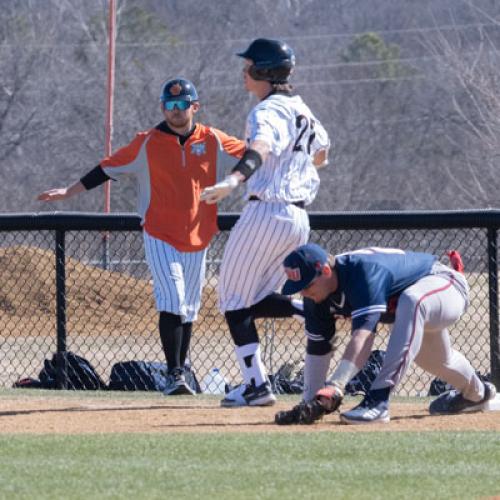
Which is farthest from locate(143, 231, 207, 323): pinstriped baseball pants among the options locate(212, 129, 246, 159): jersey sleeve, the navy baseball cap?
the navy baseball cap

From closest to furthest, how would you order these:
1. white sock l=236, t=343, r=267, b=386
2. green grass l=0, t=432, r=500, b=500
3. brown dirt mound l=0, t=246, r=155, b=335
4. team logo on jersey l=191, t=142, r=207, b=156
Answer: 1. green grass l=0, t=432, r=500, b=500
2. white sock l=236, t=343, r=267, b=386
3. team logo on jersey l=191, t=142, r=207, b=156
4. brown dirt mound l=0, t=246, r=155, b=335

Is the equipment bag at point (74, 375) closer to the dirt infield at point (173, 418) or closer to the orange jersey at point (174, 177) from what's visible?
the dirt infield at point (173, 418)

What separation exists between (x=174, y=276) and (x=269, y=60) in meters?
1.63

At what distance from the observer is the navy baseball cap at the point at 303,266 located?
251 inches

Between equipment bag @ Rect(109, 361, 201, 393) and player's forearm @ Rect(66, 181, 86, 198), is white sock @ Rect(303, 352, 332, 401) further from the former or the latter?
equipment bag @ Rect(109, 361, 201, 393)

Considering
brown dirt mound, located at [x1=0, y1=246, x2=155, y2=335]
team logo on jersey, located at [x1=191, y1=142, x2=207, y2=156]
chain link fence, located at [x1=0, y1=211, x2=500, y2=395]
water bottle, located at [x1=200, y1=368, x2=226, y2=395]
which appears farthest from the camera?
brown dirt mound, located at [x1=0, y1=246, x2=155, y2=335]

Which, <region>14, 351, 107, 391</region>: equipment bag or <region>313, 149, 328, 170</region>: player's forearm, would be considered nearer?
<region>313, 149, 328, 170</region>: player's forearm

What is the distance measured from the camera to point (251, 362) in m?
7.44

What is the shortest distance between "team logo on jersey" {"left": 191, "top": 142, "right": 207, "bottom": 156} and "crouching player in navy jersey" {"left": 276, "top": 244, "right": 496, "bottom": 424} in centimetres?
195

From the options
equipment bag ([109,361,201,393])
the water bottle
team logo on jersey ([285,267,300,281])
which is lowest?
the water bottle

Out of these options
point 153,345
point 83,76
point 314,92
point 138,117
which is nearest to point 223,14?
point 314,92

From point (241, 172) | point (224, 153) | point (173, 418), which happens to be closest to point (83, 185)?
point (224, 153)

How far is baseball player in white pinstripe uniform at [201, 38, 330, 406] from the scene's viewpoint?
7.26 meters

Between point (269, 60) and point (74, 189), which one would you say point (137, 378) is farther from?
point (269, 60)
